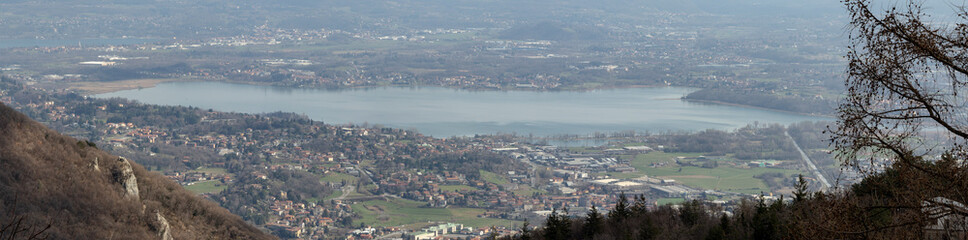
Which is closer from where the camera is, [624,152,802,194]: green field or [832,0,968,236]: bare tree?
[832,0,968,236]: bare tree

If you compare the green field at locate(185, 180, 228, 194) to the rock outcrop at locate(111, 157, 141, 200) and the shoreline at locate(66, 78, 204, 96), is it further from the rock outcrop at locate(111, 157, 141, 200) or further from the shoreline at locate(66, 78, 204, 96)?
the shoreline at locate(66, 78, 204, 96)

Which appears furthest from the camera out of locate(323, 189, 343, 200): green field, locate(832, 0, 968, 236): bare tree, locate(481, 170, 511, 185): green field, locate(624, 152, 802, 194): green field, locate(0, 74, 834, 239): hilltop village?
locate(481, 170, 511, 185): green field

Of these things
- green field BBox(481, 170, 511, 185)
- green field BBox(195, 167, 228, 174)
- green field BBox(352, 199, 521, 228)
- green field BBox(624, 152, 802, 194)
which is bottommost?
green field BBox(352, 199, 521, 228)

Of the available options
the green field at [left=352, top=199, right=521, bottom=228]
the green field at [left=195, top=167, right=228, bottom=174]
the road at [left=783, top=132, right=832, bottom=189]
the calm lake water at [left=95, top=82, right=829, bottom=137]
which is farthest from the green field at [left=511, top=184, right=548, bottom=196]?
the calm lake water at [left=95, top=82, right=829, bottom=137]

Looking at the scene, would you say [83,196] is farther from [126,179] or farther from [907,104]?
[907,104]

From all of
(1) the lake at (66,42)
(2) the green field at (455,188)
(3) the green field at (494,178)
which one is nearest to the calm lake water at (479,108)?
(3) the green field at (494,178)

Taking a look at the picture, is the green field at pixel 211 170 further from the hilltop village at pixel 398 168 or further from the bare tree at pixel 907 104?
the bare tree at pixel 907 104
